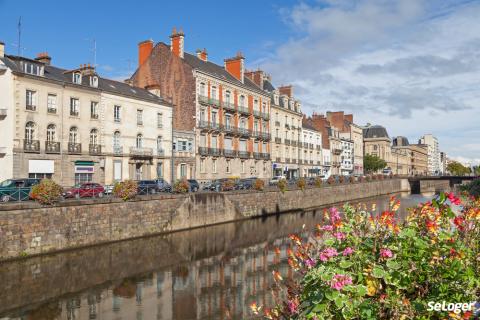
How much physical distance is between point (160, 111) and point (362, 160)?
7409cm

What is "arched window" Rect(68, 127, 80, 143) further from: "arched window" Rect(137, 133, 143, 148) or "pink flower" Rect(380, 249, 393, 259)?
"pink flower" Rect(380, 249, 393, 259)

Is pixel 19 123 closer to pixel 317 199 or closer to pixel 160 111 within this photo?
pixel 160 111

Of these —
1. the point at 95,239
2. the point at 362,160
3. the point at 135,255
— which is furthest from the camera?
the point at 362,160

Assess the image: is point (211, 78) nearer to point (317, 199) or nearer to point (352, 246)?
point (317, 199)

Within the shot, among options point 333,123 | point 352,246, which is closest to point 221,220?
point 352,246

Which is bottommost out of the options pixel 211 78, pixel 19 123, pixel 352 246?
pixel 352 246

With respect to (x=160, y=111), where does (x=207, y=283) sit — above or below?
below

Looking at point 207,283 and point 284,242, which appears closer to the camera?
point 207,283

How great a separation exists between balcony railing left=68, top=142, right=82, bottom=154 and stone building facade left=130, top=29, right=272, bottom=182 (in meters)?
13.0

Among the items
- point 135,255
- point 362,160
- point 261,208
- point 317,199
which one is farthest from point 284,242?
point 362,160

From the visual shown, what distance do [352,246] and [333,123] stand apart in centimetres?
9694

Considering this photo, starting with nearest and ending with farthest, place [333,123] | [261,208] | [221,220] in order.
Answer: [221,220] < [261,208] < [333,123]

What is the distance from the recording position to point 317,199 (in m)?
54.0

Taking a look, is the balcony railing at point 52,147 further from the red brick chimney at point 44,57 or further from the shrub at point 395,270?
the shrub at point 395,270
